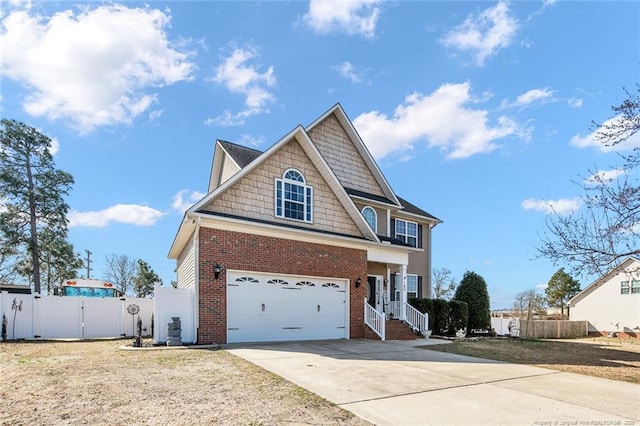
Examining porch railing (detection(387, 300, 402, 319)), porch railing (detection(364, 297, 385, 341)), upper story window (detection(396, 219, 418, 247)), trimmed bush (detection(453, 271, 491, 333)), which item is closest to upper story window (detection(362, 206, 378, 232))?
upper story window (detection(396, 219, 418, 247))

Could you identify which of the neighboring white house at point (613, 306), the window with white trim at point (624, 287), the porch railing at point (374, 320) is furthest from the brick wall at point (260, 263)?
the window with white trim at point (624, 287)

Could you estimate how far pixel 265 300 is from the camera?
45.2ft

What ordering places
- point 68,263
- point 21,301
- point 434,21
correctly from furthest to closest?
point 68,263, point 21,301, point 434,21

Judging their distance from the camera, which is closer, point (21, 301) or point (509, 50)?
point (509, 50)

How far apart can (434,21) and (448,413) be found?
11564mm

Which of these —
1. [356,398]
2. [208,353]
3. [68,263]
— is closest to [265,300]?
[208,353]

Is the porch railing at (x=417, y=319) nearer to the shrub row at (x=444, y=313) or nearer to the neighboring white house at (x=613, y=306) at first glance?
the shrub row at (x=444, y=313)

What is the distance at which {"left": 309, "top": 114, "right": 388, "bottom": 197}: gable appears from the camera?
1988 cm

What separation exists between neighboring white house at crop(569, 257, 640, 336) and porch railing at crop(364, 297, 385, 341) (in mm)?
20657

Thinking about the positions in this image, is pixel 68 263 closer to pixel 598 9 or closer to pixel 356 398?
pixel 356 398

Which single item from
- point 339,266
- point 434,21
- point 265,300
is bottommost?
point 265,300

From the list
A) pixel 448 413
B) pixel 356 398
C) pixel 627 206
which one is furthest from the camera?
pixel 627 206

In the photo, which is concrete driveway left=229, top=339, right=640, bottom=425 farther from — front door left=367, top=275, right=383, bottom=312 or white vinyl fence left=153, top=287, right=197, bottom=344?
front door left=367, top=275, right=383, bottom=312

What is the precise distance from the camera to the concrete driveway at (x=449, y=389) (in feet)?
18.3
